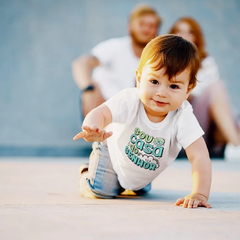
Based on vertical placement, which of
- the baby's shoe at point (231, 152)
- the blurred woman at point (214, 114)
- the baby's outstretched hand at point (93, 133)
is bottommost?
the baby's shoe at point (231, 152)

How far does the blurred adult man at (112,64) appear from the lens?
5105 mm

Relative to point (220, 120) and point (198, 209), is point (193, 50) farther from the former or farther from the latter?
point (220, 120)

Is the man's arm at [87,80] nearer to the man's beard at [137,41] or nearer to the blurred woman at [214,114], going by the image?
the man's beard at [137,41]

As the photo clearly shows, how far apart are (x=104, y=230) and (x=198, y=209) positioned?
0.52 m

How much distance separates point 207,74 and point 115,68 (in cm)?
113

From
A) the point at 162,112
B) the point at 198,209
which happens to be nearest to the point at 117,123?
the point at 162,112

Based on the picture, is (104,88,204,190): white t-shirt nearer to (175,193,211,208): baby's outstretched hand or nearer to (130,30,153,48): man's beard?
(175,193,211,208): baby's outstretched hand

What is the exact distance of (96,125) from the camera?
5.58ft

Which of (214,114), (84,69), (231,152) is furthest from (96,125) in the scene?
(231,152)

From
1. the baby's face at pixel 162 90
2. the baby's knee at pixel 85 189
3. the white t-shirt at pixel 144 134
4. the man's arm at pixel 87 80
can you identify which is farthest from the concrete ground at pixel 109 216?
the man's arm at pixel 87 80

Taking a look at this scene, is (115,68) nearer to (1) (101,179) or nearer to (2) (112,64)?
(2) (112,64)

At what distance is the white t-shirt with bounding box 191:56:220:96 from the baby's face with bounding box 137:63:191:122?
349 centimetres

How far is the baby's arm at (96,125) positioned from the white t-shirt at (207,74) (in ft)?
11.5

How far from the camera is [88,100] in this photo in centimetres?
514
